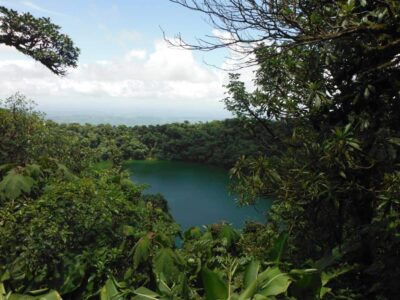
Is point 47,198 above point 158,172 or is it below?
above

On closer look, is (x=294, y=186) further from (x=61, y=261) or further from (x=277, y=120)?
(x=61, y=261)

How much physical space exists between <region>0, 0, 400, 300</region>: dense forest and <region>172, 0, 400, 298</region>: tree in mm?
16

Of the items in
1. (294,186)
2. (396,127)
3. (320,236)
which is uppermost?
(396,127)

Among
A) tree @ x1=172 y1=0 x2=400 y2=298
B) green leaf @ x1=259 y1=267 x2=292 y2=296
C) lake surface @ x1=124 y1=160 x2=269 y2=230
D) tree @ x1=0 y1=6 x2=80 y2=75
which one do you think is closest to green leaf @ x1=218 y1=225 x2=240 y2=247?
tree @ x1=172 y1=0 x2=400 y2=298

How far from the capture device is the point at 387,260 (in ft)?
13.0

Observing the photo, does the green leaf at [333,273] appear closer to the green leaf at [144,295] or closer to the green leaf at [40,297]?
the green leaf at [144,295]

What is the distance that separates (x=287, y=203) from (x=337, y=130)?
1605 millimetres

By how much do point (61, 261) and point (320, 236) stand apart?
3313 millimetres

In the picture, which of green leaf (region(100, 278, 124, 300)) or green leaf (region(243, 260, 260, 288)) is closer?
green leaf (region(243, 260, 260, 288))

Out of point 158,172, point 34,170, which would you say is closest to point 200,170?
point 158,172

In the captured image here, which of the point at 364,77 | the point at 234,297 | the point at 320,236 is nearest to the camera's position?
the point at 234,297

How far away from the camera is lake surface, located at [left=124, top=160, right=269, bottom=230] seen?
33406mm

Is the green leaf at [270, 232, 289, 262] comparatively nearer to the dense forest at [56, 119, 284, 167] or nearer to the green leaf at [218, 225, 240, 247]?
the green leaf at [218, 225, 240, 247]

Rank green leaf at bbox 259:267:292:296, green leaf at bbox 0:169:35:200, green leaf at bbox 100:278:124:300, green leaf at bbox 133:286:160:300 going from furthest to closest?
green leaf at bbox 0:169:35:200 → green leaf at bbox 100:278:124:300 → green leaf at bbox 133:286:160:300 → green leaf at bbox 259:267:292:296
